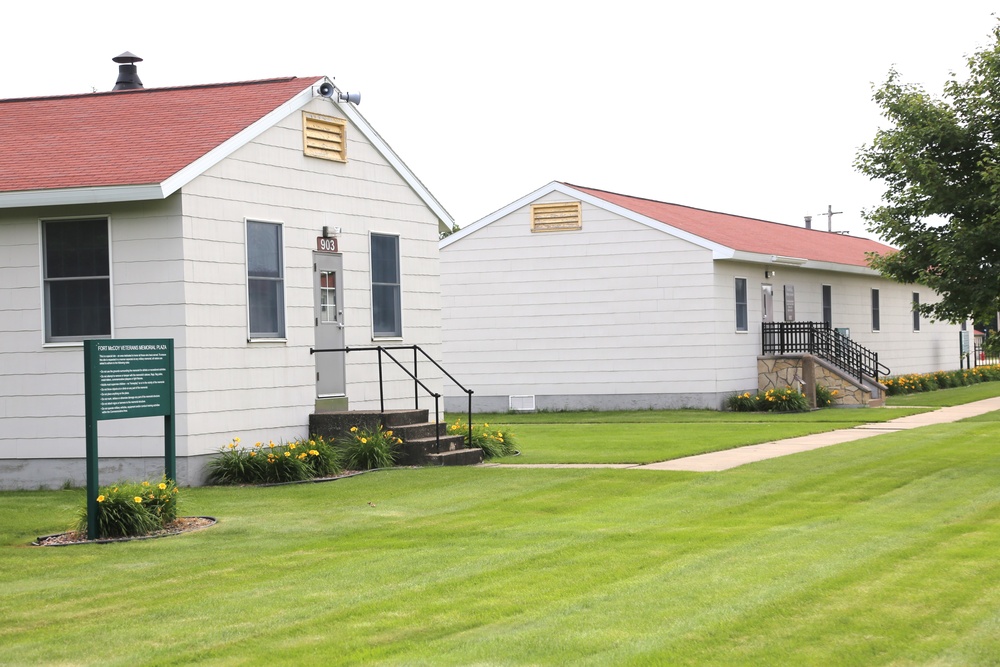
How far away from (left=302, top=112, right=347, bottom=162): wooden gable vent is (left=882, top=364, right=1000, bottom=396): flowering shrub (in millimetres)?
18955

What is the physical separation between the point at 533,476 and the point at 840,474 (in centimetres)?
372

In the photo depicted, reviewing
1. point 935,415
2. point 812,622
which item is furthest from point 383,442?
point 935,415

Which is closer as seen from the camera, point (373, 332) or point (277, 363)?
point (277, 363)

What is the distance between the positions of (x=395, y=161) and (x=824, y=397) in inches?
596

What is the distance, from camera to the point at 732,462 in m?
17.4

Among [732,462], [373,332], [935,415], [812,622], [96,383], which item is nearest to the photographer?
[812,622]

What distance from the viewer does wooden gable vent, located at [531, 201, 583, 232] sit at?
31625mm

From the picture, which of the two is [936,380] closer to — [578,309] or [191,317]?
[578,309]

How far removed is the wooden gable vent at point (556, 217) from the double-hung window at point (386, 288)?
38.9ft

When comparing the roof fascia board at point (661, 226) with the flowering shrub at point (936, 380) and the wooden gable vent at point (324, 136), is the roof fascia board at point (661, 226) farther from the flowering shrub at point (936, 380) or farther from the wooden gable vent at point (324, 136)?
the wooden gable vent at point (324, 136)

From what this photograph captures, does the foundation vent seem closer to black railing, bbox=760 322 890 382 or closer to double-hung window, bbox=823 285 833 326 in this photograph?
black railing, bbox=760 322 890 382

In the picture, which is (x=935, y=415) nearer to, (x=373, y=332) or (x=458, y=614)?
(x=373, y=332)

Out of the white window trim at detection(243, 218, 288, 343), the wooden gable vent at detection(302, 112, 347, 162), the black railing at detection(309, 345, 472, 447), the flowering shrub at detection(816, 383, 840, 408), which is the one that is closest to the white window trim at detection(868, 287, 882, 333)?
the flowering shrub at detection(816, 383, 840, 408)

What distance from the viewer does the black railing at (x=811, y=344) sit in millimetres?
32781
